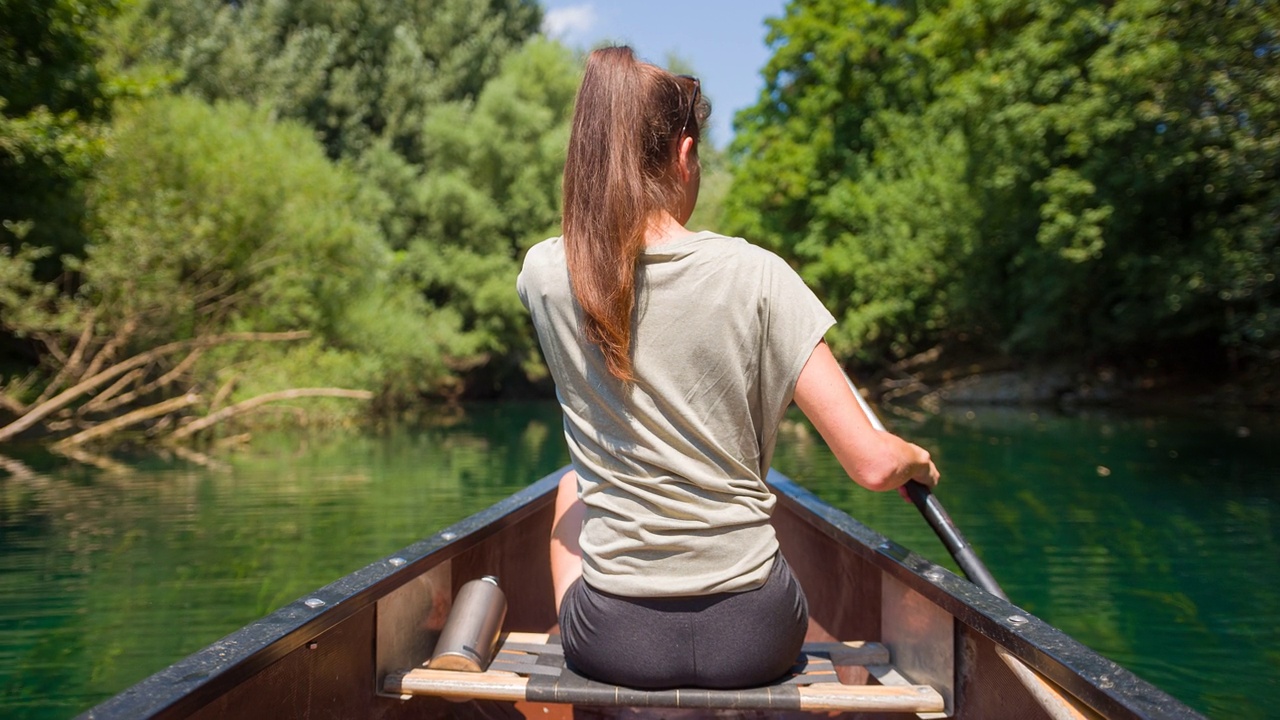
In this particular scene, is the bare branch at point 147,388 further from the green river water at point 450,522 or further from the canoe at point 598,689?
the canoe at point 598,689

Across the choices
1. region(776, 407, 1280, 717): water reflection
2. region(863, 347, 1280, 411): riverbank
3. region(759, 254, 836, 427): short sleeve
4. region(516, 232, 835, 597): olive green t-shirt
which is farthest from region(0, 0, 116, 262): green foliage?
region(863, 347, 1280, 411): riverbank

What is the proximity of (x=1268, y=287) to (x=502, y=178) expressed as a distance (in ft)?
52.3

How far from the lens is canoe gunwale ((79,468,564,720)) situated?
127 cm

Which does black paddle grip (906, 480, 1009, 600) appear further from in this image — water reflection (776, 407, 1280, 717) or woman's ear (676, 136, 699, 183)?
water reflection (776, 407, 1280, 717)

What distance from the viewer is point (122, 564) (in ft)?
19.1

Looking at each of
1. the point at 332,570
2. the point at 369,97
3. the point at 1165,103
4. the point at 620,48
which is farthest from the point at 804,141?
the point at 620,48

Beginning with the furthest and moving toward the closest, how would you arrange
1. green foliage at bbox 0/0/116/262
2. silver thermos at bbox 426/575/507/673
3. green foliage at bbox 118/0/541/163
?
green foliage at bbox 118/0/541/163
green foliage at bbox 0/0/116/262
silver thermos at bbox 426/575/507/673

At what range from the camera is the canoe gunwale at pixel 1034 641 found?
130 cm

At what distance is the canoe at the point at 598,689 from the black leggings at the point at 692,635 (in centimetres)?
4

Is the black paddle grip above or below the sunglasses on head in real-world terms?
below

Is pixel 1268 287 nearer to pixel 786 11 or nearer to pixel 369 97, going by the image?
pixel 786 11

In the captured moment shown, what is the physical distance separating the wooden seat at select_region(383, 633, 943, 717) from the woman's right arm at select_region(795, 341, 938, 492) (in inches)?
14.9

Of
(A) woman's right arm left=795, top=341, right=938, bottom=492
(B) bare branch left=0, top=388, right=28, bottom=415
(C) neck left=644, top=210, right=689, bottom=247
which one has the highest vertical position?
(C) neck left=644, top=210, right=689, bottom=247

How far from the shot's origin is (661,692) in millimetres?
1628
